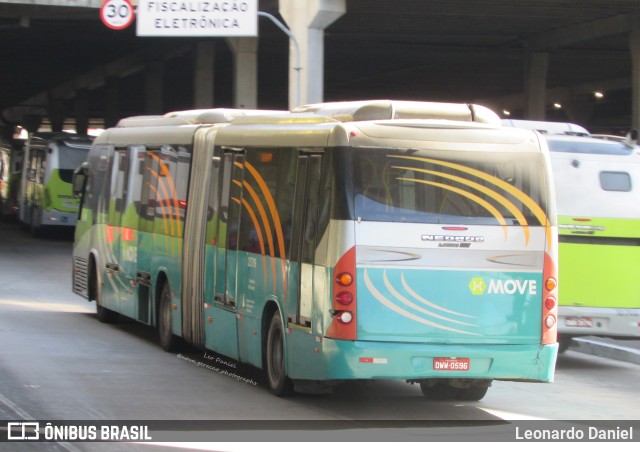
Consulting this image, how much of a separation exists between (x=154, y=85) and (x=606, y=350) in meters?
46.4

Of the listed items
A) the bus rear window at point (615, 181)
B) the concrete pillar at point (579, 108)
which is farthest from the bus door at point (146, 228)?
the concrete pillar at point (579, 108)

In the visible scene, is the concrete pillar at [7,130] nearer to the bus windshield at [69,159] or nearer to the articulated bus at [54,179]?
the articulated bus at [54,179]

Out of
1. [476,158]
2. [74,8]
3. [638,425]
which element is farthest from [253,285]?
[74,8]

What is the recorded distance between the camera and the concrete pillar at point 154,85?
5997 cm

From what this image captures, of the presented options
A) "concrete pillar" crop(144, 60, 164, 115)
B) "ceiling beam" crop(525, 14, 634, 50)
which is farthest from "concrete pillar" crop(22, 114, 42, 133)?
"ceiling beam" crop(525, 14, 634, 50)

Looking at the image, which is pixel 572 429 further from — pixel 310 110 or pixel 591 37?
pixel 591 37

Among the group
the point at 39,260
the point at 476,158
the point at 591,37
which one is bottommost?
the point at 39,260

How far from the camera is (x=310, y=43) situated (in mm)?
33281

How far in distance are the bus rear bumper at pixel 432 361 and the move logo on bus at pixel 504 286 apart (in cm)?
47

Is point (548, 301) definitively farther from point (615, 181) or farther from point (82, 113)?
point (82, 113)

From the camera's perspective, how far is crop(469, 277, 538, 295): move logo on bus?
35.4 feet

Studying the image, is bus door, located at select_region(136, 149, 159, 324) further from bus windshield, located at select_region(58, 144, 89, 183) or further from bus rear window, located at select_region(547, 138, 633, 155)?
bus windshield, located at select_region(58, 144, 89, 183)

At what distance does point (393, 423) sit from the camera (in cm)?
1062

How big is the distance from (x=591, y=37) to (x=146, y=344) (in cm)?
3037
